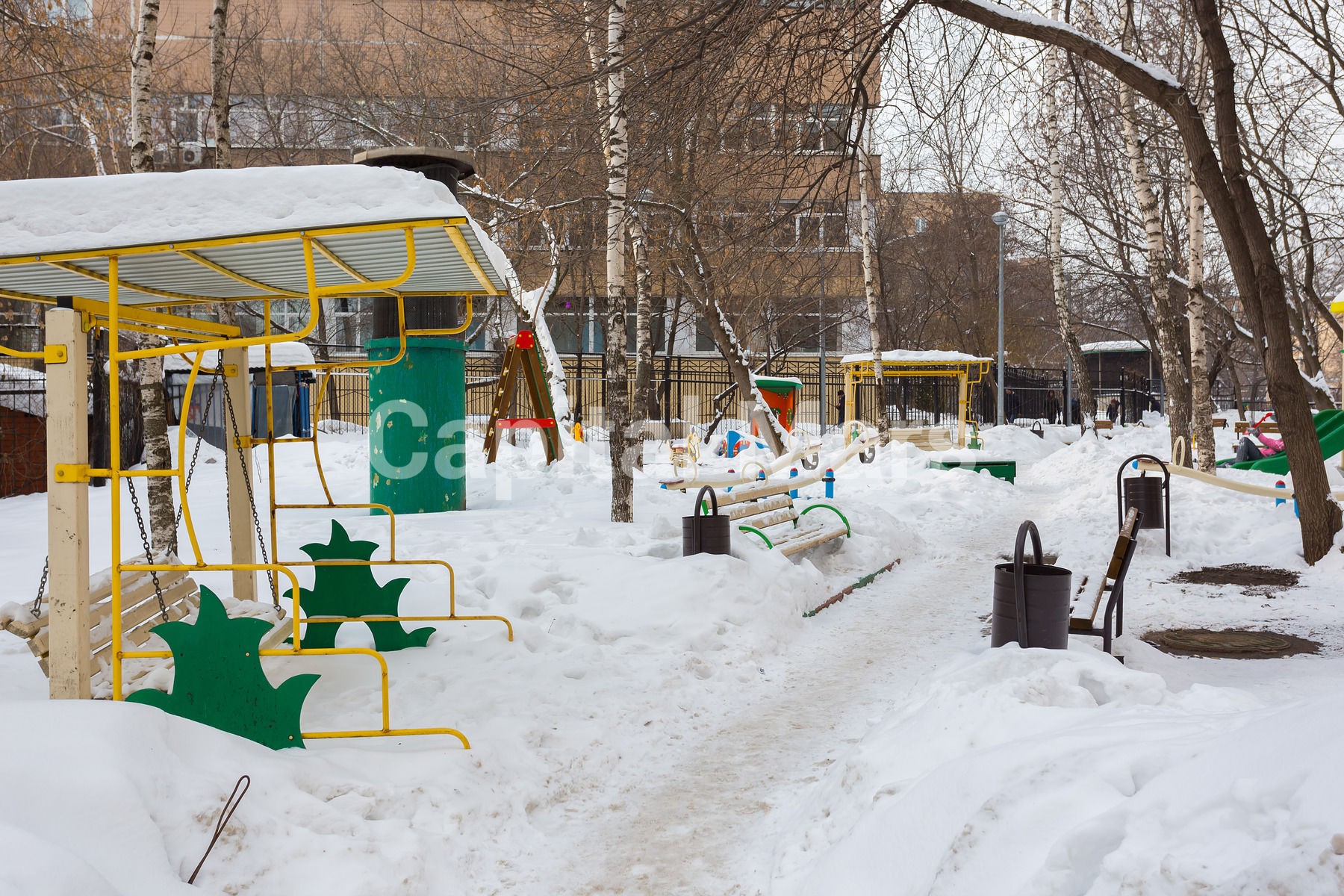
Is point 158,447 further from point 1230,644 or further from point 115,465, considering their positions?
point 1230,644

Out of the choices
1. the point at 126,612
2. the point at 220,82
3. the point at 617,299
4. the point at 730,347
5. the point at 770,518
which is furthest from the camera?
the point at 730,347

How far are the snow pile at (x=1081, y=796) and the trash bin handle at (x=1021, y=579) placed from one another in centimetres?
77

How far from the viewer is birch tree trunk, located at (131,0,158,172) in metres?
8.02

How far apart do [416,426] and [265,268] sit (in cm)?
678

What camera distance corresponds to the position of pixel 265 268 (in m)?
5.23

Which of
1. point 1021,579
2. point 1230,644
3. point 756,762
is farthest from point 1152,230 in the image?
point 756,762

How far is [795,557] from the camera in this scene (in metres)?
9.66

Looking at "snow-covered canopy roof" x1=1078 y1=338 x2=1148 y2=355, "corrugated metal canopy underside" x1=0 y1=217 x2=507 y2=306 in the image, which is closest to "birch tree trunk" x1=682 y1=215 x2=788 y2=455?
"corrugated metal canopy underside" x1=0 y1=217 x2=507 y2=306

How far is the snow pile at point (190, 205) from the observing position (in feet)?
13.0

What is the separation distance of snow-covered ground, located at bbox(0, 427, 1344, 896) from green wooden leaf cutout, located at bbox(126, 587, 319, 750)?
205 millimetres

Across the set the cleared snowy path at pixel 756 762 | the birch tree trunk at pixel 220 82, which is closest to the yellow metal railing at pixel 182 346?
the cleared snowy path at pixel 756 762

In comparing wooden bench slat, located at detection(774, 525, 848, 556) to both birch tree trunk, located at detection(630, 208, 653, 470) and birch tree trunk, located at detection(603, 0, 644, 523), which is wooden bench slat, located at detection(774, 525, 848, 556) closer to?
birch tree trunk, located at detection(603, 0, 644, 523)

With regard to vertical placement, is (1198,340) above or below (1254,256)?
below

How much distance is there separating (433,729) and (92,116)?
15.5 meters
